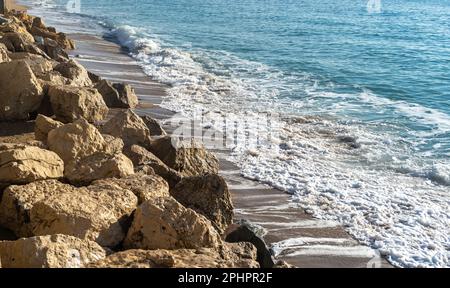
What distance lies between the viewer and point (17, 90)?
731 cm

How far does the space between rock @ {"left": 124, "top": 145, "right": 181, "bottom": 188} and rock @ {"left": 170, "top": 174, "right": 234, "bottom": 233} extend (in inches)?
18.5

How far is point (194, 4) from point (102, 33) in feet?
48.3

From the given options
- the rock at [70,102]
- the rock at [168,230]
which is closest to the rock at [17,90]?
the rock at [70,102]

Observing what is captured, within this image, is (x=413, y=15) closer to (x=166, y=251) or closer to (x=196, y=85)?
(x=196, y=85)

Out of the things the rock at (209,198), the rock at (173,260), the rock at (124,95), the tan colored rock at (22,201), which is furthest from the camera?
the rock at (124,95)

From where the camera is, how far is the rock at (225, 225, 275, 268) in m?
4.93

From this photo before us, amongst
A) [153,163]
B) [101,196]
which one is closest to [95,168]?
[101,196]

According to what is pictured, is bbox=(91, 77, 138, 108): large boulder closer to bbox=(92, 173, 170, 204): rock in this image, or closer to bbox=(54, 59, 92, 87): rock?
bbox=(54, 59, 92, 87): rock

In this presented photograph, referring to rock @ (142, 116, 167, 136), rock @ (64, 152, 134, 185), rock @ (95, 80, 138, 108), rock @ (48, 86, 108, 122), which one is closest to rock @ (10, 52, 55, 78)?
rock @ (95, 80, 138, 108)

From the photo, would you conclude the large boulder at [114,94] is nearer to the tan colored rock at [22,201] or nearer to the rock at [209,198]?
the rock at [209,198]

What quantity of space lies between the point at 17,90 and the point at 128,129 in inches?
63.7

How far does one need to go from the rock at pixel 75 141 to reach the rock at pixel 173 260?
6.92 ft

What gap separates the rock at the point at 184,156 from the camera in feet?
22.9

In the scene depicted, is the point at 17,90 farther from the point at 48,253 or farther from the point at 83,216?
the point at 48,253
